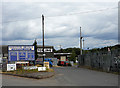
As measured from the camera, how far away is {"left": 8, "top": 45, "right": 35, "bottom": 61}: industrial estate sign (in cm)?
2830

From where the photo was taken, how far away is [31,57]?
93.9ft

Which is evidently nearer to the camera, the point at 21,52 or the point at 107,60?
the point at 107,60

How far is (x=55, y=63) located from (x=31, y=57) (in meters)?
29.8

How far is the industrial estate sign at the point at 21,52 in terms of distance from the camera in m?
28.3

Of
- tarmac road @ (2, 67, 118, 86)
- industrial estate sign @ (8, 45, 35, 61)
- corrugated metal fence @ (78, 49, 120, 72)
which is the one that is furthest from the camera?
industrial estate sign @ (8, 45, 35, 61)

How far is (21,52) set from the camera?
93.5 feet

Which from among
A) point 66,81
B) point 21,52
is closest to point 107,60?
point 66,81

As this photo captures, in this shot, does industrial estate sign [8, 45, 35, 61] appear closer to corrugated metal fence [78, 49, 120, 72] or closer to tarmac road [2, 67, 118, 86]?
corrugated metal fence [78, 49, 120, 72]

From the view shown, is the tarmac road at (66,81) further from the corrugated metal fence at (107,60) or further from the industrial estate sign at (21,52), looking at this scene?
the industrial estate sign at (21,52)

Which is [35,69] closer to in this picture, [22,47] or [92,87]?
[22,47]

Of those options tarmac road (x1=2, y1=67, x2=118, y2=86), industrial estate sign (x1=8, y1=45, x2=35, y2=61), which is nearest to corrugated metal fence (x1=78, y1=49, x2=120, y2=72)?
tarmac road (x1=2, y1=67, x2=118, y2=86)

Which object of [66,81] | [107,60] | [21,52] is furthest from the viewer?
[21,52]

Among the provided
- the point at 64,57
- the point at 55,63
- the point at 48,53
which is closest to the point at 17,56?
the point at 55,63

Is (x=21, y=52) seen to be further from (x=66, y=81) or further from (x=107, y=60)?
(x=66, y=81)
